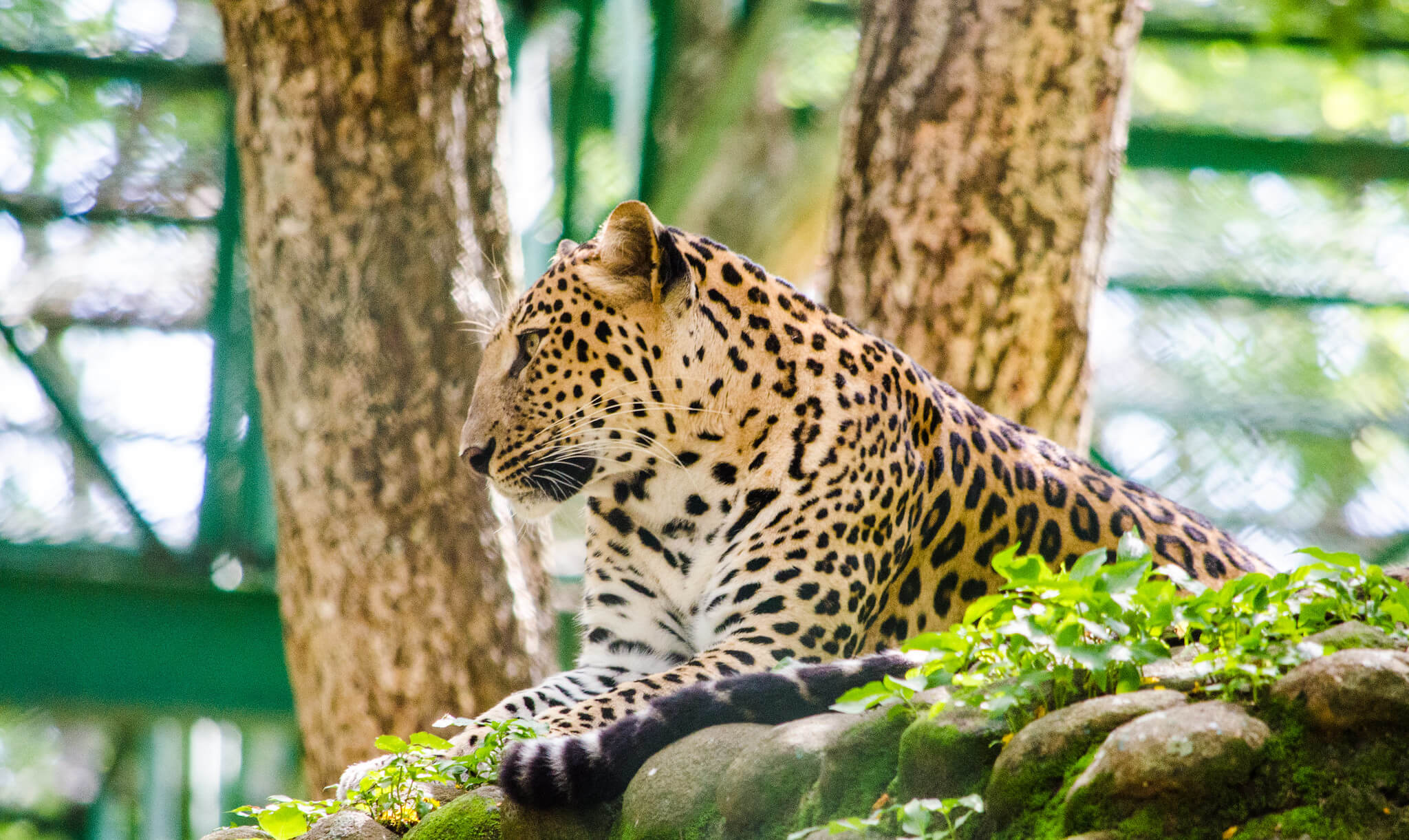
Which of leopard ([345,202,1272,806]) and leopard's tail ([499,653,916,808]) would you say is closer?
leopard's tail ([499,653,916,808])

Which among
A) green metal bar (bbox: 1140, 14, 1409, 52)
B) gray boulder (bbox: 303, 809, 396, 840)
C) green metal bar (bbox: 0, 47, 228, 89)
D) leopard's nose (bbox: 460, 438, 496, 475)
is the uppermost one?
green metal bar (bbox: 1140, 14, 1409, 52)

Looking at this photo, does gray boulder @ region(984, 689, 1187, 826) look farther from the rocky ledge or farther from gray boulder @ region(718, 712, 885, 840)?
gray boulder @ region(718, 712, 885, 840)

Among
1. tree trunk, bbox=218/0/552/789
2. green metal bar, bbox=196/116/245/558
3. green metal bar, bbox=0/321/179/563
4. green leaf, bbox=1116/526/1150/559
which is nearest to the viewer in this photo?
green leaf, bbox=1116/526/1150/559

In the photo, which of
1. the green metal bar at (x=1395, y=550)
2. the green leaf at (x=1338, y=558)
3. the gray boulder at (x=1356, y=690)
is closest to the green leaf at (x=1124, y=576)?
the green leaf at (x=1338, y=558)

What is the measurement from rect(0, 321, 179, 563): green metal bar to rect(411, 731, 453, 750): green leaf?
5.70 m

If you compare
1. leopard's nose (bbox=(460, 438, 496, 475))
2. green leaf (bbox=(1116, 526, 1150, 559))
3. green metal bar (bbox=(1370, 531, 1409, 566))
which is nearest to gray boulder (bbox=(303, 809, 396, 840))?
leopard's nose (bbox=(460, 438, 496, 475))

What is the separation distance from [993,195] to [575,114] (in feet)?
10.7

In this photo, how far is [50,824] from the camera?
12.3m

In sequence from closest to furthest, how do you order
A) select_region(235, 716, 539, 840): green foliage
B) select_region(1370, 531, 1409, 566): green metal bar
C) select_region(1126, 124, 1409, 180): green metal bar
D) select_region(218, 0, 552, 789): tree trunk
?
select_region(235, 716, 539, 840): green foliage, select_region(218, 0, 552, 789): tree trunk, select_region(1126, 124, 1409, 180): green metal bar, select_region(1370, 531, 1409, 566): green metal bar

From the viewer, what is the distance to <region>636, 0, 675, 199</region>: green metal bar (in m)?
9.37

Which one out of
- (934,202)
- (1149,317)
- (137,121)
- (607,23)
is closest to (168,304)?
(137,121)

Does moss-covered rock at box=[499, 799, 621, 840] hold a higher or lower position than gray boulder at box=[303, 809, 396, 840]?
higher

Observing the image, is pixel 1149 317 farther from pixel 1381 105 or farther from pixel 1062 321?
pixel 1062 321

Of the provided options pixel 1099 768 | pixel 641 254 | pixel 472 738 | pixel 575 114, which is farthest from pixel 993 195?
pixel 1099 768
